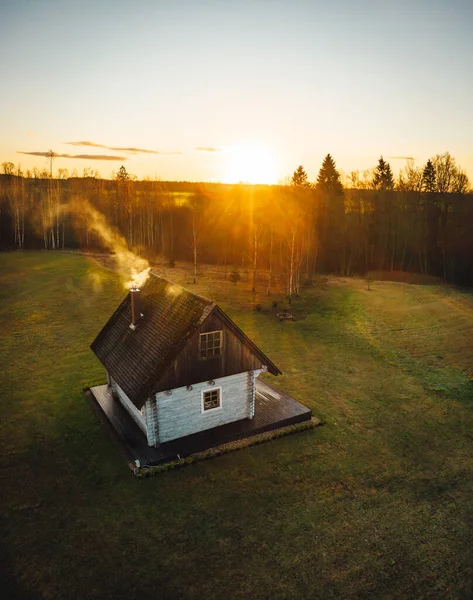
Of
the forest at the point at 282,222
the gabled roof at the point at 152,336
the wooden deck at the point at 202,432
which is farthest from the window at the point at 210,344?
the forest at the point at 282,222

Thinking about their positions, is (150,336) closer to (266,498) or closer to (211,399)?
(211,399)

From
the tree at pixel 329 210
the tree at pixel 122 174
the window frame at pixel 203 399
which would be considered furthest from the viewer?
the tree at pixel 122 174

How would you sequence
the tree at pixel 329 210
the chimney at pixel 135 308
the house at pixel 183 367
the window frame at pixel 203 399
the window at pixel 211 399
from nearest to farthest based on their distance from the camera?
the house at pixel 183 367 < the window frame at pixel 203 399 < the window at pixel 211 399 < the chimney at pixel 135 308 < the tree at pixel 329 210

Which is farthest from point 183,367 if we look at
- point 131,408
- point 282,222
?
point 282,222

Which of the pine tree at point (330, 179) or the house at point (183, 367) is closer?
the house at point (183, 367)

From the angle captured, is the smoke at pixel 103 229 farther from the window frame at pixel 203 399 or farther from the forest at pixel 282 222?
the window frame at pixel 203 399

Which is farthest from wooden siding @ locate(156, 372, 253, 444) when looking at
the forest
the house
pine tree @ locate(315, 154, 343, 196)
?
pine tree @ locate(315, 154, 343, 196)

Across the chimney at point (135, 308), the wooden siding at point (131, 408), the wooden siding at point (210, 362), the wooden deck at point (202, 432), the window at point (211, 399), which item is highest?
the chimney at point (135, 308)

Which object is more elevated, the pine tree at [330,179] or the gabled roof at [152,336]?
the pine tree at [330,179]
